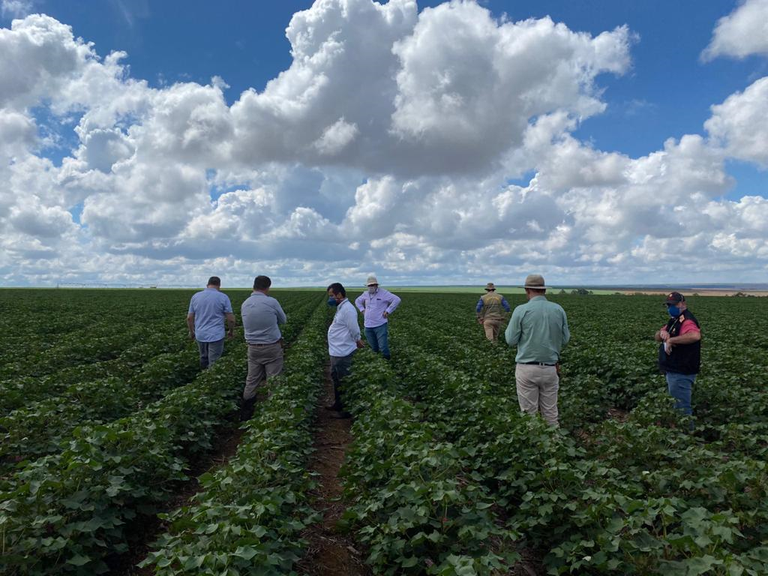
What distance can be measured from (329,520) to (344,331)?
4259 mm

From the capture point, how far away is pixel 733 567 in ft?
9.23

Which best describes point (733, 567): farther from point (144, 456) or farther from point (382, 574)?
point (144, 456)

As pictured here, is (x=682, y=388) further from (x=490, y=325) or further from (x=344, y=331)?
(x=490, y=325)

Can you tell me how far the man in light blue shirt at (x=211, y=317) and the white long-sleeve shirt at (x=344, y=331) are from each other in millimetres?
2401

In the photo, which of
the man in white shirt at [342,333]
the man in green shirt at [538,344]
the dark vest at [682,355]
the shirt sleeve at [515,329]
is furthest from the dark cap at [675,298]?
the man in white shirt at [342,333]

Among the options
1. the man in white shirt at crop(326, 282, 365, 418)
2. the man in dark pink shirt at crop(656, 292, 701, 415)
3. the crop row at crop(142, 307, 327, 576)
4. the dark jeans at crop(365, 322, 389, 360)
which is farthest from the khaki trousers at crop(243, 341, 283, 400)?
the man in dark pink shirt at crop(656, 292, 701, 415)

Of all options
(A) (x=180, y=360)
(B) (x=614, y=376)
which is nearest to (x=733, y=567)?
(B) (x=614, y=376)

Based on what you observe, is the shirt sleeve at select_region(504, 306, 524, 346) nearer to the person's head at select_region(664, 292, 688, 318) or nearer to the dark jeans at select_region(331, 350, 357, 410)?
the person's head at select_region(664, 292, 688, 318)

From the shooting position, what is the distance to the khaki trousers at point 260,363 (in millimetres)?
8711

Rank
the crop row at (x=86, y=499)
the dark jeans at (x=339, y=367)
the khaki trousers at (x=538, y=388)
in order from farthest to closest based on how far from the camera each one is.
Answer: the dark jeans at (x=339, y=367) → the khaki trousers at (x=538, y=388) → the crop row at (x=86, y=499)

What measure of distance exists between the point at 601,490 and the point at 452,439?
376 centimetres

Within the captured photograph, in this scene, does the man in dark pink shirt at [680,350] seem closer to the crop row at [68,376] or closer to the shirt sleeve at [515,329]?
the shirt sleeve at [515,329]

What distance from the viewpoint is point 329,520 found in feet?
17.7

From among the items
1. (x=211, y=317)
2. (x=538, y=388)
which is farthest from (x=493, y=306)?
(x=211, y=317)
